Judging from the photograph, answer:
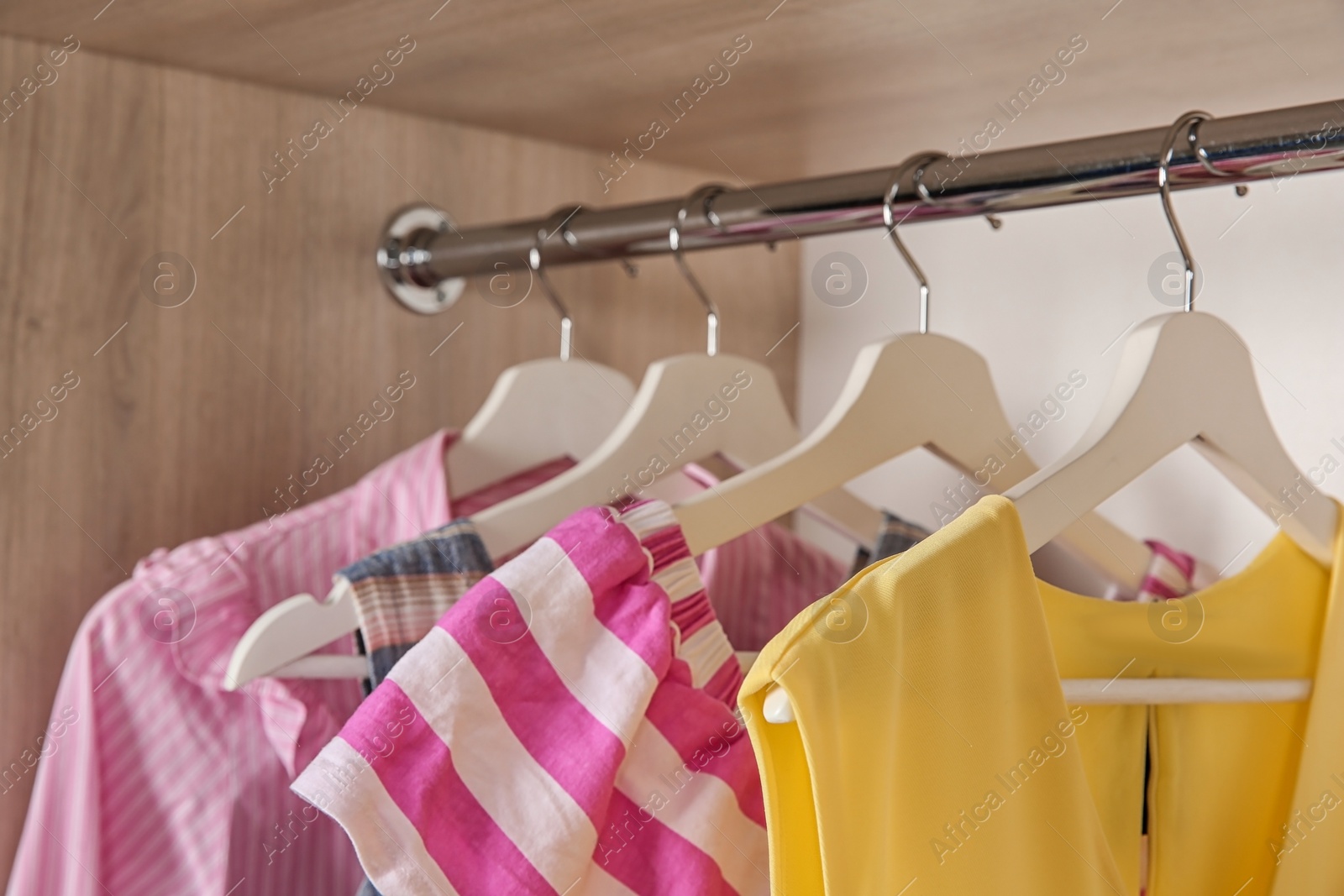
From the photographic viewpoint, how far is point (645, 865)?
518 millimetres

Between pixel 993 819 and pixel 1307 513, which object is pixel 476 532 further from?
pixel 1307 513

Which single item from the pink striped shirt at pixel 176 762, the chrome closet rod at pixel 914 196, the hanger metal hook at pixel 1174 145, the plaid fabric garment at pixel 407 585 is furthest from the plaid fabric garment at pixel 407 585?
the hanger metal hook at pixel 1174 145

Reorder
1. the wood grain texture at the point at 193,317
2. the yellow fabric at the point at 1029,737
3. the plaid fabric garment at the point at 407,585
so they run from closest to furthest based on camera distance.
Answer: the yellow fabric at the point at 1029,737
the plaid fabric garment at the point at 407,585
the wood grain texture at the point at 193,317

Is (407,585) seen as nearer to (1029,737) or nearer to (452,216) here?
(1029,737)

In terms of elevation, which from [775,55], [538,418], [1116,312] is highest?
[775,55]

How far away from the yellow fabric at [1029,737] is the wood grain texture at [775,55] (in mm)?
264

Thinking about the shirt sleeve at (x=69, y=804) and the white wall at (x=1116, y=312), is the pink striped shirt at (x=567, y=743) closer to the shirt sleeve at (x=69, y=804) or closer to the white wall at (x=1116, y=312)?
the shirt sleeve at (x=69, y=804)

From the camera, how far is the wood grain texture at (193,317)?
699 mm

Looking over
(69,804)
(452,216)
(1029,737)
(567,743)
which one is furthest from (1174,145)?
(69,804)

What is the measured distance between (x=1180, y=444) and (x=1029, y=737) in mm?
177

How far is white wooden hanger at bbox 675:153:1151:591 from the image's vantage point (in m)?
0.58

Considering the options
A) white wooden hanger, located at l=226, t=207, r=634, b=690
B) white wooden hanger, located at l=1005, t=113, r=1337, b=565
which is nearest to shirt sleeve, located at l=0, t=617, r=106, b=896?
white wooden hanger, located at l=226, t=207, r=634, b=690

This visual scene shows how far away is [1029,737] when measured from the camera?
0.48 meters

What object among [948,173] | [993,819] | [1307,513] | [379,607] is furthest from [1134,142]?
[379,607]
